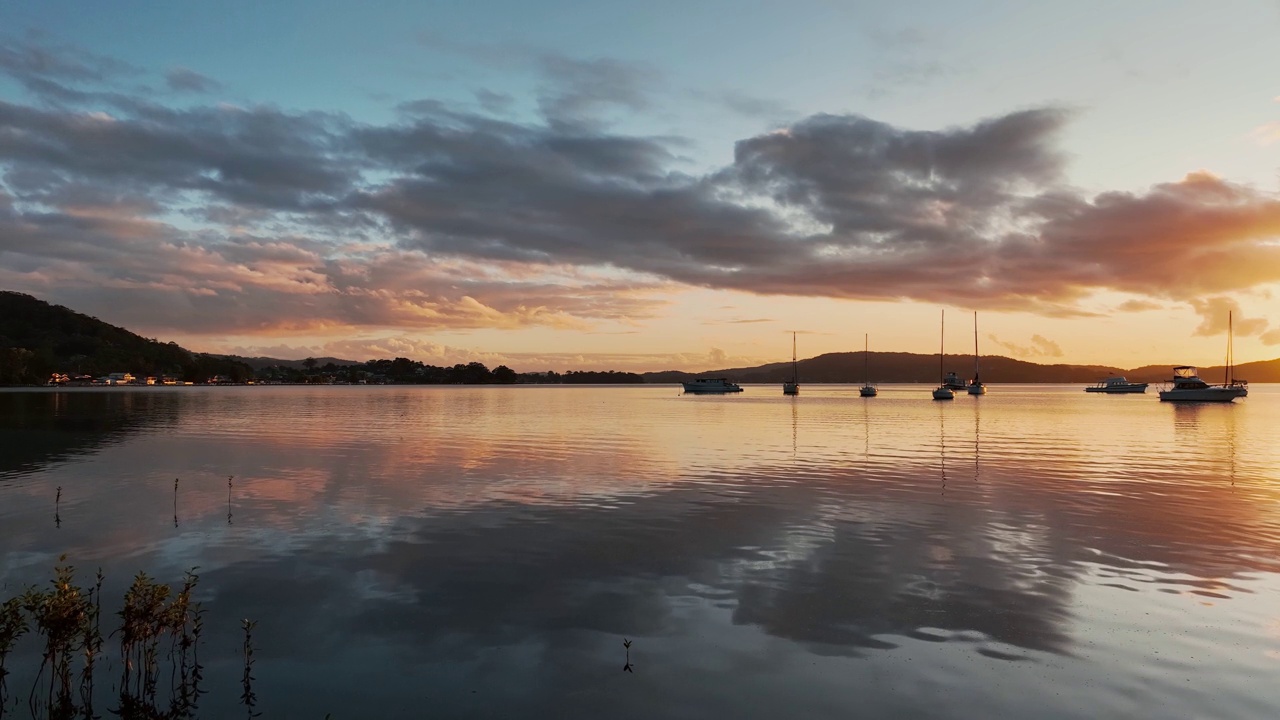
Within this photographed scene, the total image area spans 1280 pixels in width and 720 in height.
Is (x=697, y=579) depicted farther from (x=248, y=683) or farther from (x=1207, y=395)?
(x=1207, y=395)

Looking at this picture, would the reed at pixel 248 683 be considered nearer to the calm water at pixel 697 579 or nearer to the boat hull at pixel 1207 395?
the calm water at pixel 697 579

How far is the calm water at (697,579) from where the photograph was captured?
1273cm

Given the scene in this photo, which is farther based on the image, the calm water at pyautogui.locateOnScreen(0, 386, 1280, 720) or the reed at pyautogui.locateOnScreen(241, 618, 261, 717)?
the calm water at pyautogui.locateOnScreen(0, 386, 1280, 720)

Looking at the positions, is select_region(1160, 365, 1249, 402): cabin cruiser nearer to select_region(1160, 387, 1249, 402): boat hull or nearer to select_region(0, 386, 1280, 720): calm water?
select_region(1160, 387, 1249, 402): boat hull

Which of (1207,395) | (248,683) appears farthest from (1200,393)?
(248,683)

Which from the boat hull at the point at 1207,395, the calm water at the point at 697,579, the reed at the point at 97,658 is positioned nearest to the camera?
the reed at the point at 97,658

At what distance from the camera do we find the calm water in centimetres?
1273

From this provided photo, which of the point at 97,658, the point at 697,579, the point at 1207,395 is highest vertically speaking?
the point at 1207,395

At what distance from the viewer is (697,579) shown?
63.6ft

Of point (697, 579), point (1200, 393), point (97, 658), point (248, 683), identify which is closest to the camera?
point (248, 683)

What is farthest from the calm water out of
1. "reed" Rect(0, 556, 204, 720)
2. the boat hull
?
the boat hull

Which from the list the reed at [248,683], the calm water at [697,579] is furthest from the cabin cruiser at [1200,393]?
the reed at [248,683]

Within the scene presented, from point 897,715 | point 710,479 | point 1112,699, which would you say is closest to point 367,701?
point 897,715

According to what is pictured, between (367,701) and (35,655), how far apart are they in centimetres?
736
